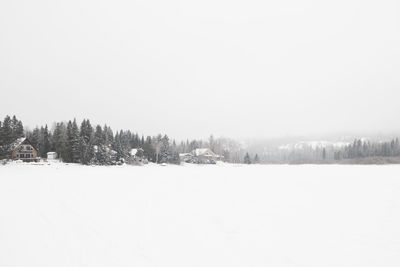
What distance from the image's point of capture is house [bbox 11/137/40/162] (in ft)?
199

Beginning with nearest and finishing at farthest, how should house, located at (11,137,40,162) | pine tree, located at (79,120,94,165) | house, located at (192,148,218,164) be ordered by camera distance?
house, located at (11,137,40,162)
pine tree, located at (79,120,94,165)
house, located at (192,148,218,164)

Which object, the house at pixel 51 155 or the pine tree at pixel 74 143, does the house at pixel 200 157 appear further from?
the pine tree at pixel 74 143

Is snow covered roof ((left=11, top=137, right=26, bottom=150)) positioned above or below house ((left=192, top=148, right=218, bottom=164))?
above

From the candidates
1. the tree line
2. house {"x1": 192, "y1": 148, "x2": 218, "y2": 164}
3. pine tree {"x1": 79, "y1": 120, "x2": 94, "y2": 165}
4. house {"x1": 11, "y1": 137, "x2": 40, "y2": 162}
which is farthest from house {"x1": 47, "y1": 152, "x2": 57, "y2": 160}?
house {"x1": 192, "y1": 148, "x2": 218, "y2": 164}

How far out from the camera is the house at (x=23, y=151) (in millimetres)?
60638
